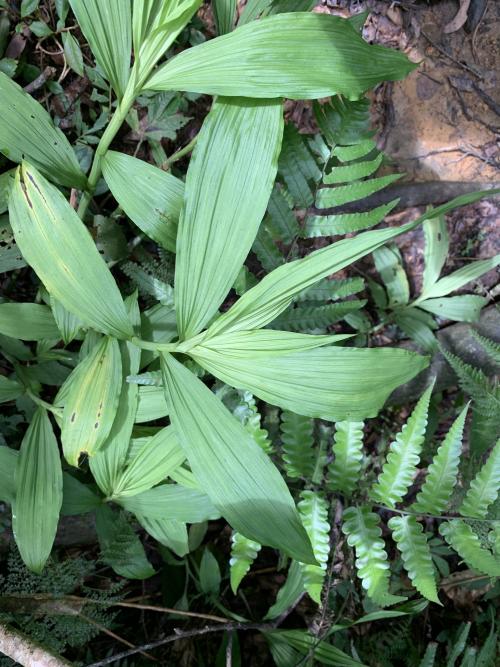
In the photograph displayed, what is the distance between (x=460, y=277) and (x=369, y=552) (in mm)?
1117

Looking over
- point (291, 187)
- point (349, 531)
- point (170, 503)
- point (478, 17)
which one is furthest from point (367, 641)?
point (478, 17)

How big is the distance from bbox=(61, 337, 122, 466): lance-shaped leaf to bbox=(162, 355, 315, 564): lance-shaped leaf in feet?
0.67

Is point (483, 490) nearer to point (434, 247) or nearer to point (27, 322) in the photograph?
point (434, 247)

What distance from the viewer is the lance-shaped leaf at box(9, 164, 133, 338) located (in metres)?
1.25

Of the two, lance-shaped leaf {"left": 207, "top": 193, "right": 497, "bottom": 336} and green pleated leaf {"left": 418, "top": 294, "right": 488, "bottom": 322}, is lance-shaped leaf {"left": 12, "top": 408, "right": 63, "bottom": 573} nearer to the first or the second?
lance-shaped leaf {"left": 207, "top": 193, "right": 497, "bottom": 336}

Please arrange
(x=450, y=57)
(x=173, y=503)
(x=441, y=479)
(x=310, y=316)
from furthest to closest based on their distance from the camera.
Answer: (x=450, y=57), (x=310, y=316), (x=173, y=503), (x=441, y=479)

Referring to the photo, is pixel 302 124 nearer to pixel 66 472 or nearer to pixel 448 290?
pixel 448 290

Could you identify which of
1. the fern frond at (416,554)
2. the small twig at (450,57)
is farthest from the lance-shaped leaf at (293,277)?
the small twig at (450,57)

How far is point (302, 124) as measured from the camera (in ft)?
7.36

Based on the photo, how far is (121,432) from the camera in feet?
5.22

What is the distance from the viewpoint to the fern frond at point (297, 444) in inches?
64.3

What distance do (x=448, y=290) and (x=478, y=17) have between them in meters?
1.32

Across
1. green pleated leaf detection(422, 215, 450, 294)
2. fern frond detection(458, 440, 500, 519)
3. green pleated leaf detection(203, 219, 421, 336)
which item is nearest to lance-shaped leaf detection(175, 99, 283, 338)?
green pleated leaf detection(203, 219, 421, 336)

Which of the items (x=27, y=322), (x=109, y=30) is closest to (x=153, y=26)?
(x=109, y=30)
